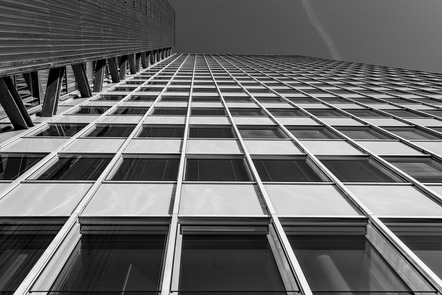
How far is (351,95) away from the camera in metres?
27.9

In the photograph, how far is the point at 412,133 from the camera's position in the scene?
58.2 ft

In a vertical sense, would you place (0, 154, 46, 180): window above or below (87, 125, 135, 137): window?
above

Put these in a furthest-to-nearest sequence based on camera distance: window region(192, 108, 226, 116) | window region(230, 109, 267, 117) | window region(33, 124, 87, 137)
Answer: window region(230, 109, 267, 117)
window region(192, 108, 226, 116)
window region(33, 124, 87, 137)

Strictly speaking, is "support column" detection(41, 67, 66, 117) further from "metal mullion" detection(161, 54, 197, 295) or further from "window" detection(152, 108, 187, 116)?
"metal mullion" detection(161, 54, 197, 295)

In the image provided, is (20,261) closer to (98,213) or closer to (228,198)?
(98,213)

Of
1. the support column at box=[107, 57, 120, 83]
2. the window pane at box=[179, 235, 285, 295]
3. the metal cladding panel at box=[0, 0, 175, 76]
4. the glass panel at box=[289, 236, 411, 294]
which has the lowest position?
the window pane at box=[179, 235, 285, 295]

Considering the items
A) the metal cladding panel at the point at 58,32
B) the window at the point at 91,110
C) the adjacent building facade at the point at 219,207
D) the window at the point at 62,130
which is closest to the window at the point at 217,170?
the adjacent building facade at the point at 219,207

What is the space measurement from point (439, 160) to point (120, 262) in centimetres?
1231

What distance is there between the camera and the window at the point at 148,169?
11.4m

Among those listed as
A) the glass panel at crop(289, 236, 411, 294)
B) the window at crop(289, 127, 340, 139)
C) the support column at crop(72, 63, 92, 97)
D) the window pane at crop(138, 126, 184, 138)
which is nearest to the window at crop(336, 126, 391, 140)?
the window at crop(289, 127, 340, 139)

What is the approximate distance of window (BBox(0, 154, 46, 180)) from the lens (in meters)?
11.1

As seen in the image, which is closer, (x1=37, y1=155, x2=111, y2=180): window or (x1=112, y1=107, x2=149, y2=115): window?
(x1=37, y1=155, x2=111, y2=180): window

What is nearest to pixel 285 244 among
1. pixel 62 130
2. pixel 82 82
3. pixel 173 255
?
pixel 173 255

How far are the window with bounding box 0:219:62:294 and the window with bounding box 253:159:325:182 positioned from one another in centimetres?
644
